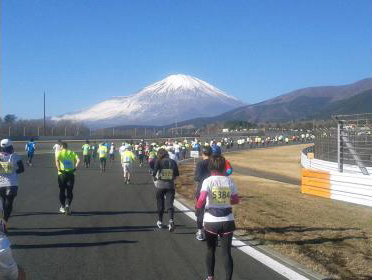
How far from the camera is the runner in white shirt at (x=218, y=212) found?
6048 mm

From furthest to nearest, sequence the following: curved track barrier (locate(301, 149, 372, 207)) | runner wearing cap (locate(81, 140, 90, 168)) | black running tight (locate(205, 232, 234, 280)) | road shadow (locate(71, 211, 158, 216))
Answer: runner wearing cap (locate(81, 140, 90, 168)) → curved track barrier (locate(301, 149, 372, 207)) → road shadow (locate(71, 211, 158, 216)) → black running tight (locate(205, 232, 234, 280))

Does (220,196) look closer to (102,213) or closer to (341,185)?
(102,213)

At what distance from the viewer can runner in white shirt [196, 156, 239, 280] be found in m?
6.05

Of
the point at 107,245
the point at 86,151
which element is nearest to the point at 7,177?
the point at 107,245

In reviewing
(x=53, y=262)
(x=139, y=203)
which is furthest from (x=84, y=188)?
(x=53, y=262)

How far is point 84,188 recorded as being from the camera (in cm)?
1814

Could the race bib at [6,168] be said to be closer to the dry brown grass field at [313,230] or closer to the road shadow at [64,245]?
the road shadow at [64,245]

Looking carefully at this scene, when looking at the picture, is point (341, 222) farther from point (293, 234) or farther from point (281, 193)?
point (281, 193)

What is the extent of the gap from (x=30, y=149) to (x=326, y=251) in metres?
25.3

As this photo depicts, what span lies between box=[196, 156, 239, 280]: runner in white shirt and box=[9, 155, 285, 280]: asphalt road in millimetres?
609

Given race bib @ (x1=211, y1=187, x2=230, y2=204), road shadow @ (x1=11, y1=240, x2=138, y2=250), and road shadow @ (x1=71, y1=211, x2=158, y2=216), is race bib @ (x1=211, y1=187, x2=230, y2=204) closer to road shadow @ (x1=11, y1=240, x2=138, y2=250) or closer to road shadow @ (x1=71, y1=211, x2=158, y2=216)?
road shadow @ (x1=11, y1=240, x2=138, y2=250)

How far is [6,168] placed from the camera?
962 centimetres

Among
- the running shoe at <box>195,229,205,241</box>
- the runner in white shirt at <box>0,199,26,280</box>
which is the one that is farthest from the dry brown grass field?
the runner in white shirt at <box>0,199,26,280</box>

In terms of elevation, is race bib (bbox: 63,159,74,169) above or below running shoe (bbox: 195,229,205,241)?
above
